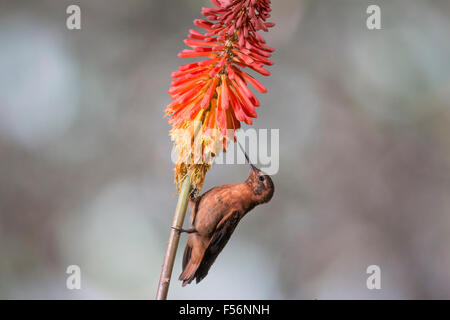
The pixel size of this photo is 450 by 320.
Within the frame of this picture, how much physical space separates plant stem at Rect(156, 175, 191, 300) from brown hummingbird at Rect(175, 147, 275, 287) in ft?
0.44

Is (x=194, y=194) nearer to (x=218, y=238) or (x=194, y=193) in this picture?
(x=194, y=193)

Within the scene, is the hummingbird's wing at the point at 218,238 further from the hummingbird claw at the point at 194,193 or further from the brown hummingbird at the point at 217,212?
the hummingbird claw at the point at 194,193

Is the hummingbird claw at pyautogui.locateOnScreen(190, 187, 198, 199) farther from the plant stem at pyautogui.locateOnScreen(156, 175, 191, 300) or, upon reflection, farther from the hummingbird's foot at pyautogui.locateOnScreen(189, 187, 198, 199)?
the plant stem at pyautogui.locateOnScreen(156, 175, 191, 300)

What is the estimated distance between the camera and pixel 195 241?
4.23 ft

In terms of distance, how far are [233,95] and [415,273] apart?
1421 millimetres

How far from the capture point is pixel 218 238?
4.25 feet

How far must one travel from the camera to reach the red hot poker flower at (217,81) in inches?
45.3

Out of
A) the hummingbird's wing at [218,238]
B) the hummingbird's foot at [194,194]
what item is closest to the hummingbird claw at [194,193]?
the hummingbird's foot at [194,194]

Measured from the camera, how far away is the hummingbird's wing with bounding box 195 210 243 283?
50.6 inches

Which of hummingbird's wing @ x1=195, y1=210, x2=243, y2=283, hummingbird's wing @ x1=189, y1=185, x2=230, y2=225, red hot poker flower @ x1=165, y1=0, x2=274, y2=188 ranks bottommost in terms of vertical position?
hummingbird's wing @ x1=195, y1=210, x2=243, y2=283

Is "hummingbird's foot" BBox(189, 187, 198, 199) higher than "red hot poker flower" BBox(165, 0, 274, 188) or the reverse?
the reverse

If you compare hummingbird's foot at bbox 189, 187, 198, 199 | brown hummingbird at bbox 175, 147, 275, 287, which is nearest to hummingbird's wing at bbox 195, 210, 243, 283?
brown hummingbird at bbox 175, 147, 275, 287
